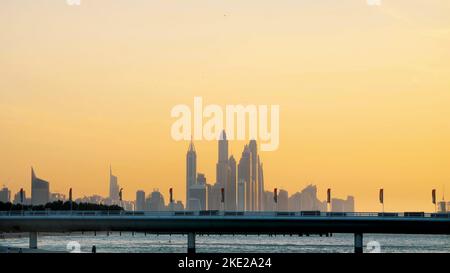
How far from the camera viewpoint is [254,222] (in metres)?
155

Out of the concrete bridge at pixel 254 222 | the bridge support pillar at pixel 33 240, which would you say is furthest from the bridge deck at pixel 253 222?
the bridge support pillar at pixel 33 240

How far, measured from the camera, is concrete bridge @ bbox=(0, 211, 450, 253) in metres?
151

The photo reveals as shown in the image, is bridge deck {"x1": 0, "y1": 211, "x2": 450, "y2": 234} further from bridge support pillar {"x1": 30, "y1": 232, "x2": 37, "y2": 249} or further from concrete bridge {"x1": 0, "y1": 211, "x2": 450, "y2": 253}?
bridge support pillar {"x1": 30, "y1": 232, "x2": 37, "y2": 249}

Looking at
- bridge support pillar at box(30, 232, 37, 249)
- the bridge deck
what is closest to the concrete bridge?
the bridge deck

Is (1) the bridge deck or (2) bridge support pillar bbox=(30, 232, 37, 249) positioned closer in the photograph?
(1) the bridge deck

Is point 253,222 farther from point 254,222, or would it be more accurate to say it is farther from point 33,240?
point 33,240

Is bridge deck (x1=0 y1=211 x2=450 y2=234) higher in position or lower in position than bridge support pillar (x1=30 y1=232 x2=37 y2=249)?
higher

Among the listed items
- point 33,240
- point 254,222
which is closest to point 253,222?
point 254,222

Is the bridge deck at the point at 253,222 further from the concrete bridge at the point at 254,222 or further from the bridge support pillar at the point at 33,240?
the bridge support pillar at the point at 33,240

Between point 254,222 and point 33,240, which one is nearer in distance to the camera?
point 254,222
